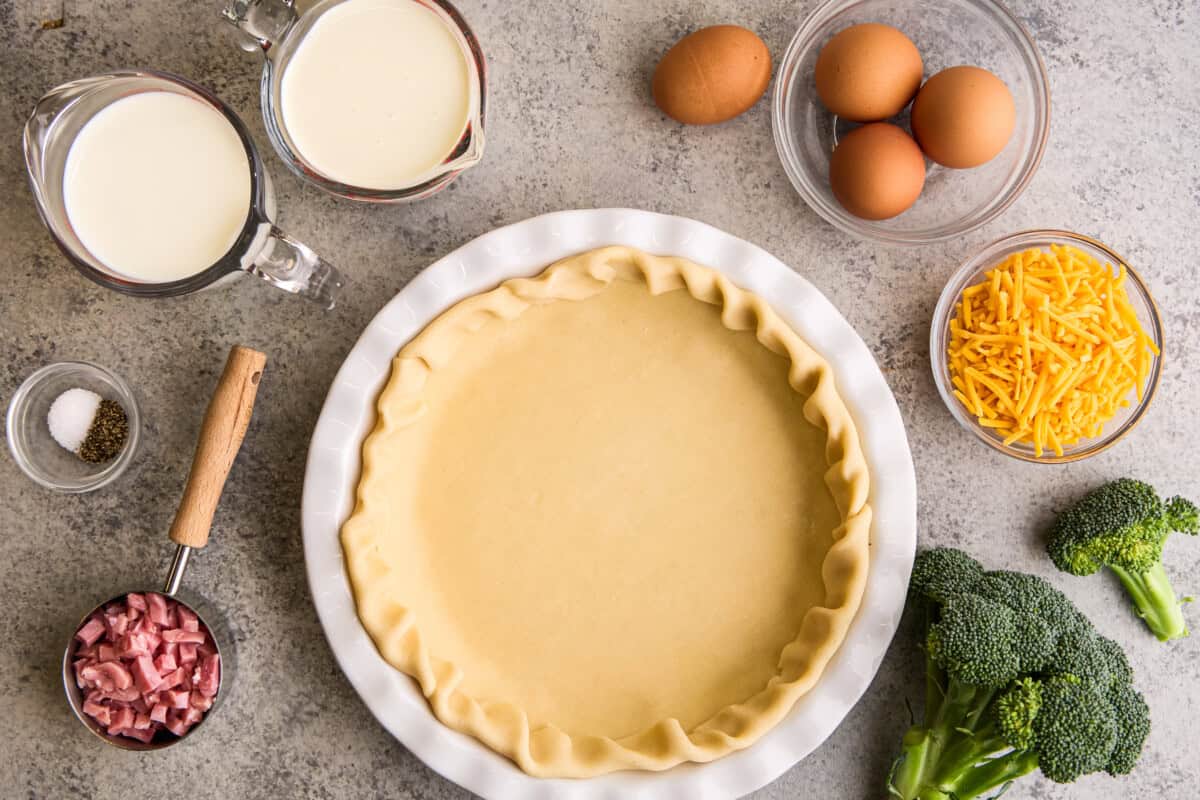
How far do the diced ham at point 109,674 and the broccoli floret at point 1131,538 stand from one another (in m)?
2.05

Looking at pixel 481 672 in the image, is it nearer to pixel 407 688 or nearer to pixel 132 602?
pixel 407 688

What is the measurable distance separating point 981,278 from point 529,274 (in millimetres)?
1035

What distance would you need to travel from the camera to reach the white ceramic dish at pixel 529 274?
177cm

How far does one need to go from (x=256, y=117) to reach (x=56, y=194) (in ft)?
1.53

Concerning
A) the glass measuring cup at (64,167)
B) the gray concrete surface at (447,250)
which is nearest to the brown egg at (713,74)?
the gray concrete surface at (447,250)

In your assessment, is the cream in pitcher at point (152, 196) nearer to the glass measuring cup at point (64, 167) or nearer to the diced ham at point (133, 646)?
the glass measuring cup at point (64, 167)

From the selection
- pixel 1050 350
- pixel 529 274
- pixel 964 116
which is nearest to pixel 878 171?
pixel 964 116

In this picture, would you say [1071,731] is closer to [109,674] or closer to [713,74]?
[713,74]

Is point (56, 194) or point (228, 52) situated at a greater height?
point (228, 52)

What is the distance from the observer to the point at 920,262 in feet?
6.54

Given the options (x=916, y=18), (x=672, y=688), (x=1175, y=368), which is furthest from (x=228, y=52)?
(x=1175, y=368)

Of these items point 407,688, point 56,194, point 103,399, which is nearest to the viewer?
point 56,194

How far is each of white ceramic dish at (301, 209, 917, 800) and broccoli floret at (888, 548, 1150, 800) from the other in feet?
0.40

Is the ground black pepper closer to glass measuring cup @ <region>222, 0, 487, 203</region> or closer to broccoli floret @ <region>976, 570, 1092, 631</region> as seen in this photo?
glass measuring cup @ <region>222, 0, 487, 203</region>
